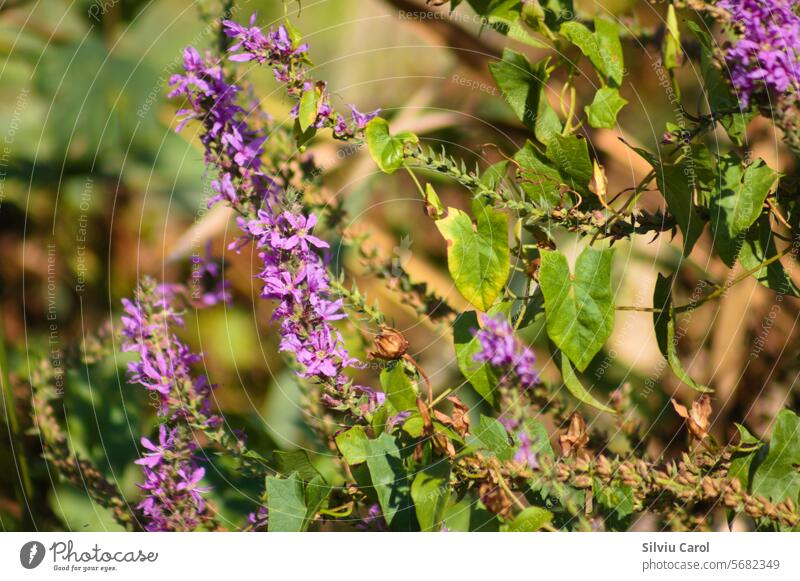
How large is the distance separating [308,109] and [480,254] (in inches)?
6.6

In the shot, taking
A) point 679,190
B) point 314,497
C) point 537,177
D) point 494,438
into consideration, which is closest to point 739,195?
point 679,190

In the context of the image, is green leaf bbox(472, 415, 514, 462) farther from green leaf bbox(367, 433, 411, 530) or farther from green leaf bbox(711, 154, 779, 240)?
green leaf bbox(711, 154, 779, 240)

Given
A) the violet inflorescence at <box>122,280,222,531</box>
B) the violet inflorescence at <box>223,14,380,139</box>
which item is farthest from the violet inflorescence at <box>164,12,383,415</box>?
the violet inflorescence at <box>122,280,222,531</box>

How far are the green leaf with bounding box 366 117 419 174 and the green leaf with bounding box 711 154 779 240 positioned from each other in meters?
0.23

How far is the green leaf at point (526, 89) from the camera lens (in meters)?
0.61

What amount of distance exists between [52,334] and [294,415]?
0.33 m

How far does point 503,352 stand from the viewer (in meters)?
0.52

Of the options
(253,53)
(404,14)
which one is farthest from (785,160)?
(253,53)

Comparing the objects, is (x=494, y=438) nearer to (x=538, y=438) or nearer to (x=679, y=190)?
(x=538, y=438)

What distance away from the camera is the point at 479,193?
0.53m

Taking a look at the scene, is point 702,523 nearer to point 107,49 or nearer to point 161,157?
point 161,157

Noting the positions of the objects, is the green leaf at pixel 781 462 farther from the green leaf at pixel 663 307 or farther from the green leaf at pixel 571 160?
the green leaf at pixel 571 160

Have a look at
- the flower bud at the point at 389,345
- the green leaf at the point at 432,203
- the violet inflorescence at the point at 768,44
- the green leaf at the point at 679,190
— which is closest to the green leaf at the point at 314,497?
the flower bud at the point at 389,345

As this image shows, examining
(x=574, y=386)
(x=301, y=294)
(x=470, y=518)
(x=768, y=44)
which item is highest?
(x=768, y=44)
